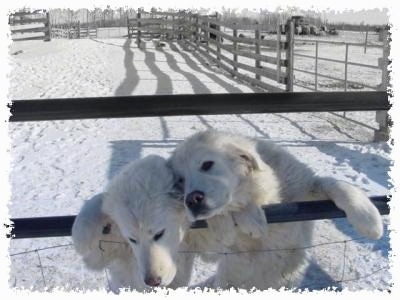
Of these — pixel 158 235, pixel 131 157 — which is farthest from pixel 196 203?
pixel 131 157

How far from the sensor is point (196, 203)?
6.92 ft

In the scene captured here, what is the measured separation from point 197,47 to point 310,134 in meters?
16.4

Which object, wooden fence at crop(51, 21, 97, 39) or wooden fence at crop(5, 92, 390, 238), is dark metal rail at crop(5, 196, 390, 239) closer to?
wooden fence at crop(5, 92, 390, 238)

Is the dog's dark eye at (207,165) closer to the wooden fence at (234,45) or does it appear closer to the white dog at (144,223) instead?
the white dog at (144,223)

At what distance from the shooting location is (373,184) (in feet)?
19.2

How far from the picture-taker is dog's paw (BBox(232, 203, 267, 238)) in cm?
218

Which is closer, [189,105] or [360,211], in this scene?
[360,211]

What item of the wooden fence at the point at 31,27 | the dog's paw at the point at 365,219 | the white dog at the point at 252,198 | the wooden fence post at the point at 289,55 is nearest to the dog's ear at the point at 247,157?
the white dog at the point at 252,198

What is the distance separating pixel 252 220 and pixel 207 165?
42 cm

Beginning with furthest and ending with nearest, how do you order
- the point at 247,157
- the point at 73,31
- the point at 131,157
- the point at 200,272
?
the point at 73,31
the point at 131,157
the point at 200,272
the point at 247,157

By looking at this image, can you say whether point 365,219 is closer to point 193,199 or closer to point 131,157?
point 193,199

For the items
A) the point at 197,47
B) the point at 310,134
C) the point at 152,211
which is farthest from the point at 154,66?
the point at 152,211

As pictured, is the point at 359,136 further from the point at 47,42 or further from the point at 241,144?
the point at 47,42

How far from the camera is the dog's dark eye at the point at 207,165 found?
2455 mm
